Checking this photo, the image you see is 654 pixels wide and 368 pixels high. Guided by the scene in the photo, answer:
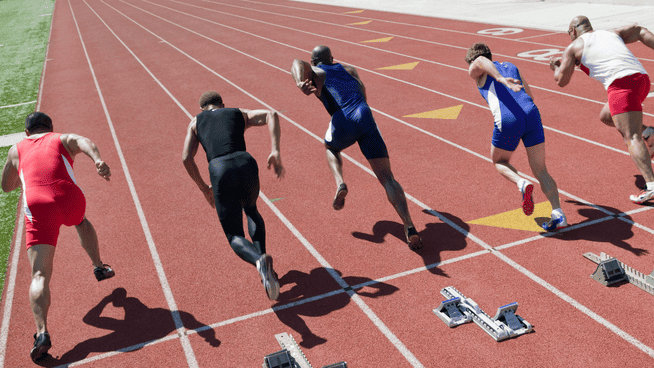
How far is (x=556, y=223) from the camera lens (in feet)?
18.0

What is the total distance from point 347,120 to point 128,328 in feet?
9.33

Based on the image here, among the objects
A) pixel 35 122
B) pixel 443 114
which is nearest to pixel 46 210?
pixel 35 122

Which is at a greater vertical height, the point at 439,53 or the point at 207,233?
the point at 439,53

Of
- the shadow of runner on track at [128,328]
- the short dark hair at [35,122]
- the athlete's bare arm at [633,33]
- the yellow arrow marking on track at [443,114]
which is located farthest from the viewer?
the yellow arrow marking on track at [443,114]

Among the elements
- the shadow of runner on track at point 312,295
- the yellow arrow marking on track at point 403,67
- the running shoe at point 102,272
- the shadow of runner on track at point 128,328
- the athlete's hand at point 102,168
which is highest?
the athlete's hand at point 102,168

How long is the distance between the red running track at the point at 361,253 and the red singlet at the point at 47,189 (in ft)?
3.12

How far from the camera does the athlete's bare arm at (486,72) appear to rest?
16.5 feet

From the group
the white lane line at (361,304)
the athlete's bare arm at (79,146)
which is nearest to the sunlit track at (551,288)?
the white lane line at (361,304)

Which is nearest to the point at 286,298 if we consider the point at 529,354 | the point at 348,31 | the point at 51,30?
the point at 529,354

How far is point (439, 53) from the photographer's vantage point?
14992 millimetres

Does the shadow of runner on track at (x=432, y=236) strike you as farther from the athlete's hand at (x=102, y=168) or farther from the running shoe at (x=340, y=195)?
the athlete's hand at (x=102, y=168)

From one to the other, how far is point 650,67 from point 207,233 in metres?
9.99

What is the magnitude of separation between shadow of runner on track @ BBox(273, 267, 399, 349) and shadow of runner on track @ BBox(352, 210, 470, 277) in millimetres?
656

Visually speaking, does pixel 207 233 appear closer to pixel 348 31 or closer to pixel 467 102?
pixel 467 102
